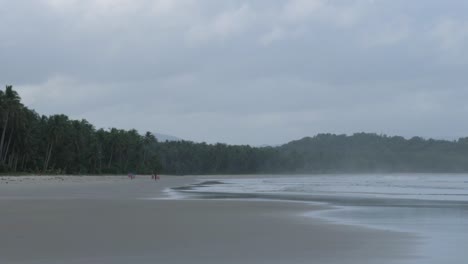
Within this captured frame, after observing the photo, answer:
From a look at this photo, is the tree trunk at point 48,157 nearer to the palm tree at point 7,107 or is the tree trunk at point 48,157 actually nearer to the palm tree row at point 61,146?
the palm tree row at point 61,146

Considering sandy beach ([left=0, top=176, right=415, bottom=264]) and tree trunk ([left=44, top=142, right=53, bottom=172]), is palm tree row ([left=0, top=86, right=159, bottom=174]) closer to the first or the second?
tree trunk ([left=44, top=142, right=53, bottom=172])

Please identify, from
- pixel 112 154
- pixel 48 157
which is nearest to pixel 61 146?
pixel 48 157

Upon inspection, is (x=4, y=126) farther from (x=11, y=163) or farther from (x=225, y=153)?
(x=225, y=153)

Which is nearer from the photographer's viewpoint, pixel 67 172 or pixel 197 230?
pixel 197 230

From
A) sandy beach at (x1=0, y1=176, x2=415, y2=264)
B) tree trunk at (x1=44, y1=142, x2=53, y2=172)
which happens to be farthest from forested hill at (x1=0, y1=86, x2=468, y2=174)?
sandy beach at (x1=0, y1=176, x2=415, y2=264)

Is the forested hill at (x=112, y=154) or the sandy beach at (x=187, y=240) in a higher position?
the forested hill at (x=112, y=154)

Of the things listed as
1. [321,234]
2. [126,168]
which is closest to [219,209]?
[321,234]

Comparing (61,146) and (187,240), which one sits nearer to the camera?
(187,240)

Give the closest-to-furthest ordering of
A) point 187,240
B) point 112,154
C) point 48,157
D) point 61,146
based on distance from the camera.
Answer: point 187,240, point 48,157, point 61,146, point 112,154

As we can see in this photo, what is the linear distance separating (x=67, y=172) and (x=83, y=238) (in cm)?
7560

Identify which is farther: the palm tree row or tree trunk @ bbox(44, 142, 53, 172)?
tree trunk @ bbox(44, 142, 53, 172)

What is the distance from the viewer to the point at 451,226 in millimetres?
15672

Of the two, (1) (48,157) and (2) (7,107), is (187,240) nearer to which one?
(2) (7,107)

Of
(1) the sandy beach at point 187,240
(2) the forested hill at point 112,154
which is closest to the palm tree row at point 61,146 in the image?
(2) the forested hill at point 112,154
